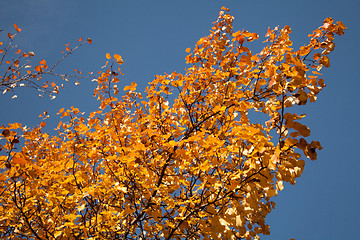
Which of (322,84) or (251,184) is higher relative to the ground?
(322,84)

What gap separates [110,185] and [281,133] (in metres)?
1.83

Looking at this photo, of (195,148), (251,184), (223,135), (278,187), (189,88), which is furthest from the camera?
(189,88)

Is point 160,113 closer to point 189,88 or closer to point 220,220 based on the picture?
point 189,88

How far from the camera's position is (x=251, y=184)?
1847 millimetres

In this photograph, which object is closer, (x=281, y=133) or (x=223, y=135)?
(x=281, y=133)

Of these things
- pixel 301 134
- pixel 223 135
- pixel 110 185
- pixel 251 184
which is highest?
pixel 223 135

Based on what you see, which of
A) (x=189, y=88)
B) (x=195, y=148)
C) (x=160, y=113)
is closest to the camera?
(x=195, y=148)

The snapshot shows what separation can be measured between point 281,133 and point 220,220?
833 millimetres

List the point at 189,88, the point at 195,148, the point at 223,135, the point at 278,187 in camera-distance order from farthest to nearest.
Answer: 1. the point at 189,88
2. the point at 223,135
3. the point at 195,148
4. the point at 278,187

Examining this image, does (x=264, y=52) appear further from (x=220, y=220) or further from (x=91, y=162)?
(x=91, y=162)

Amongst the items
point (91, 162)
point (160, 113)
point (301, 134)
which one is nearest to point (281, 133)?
point (301, 134)

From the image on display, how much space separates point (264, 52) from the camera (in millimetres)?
2883

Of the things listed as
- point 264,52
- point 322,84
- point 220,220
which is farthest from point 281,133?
point 264,52

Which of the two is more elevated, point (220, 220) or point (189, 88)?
point (189, 88)
